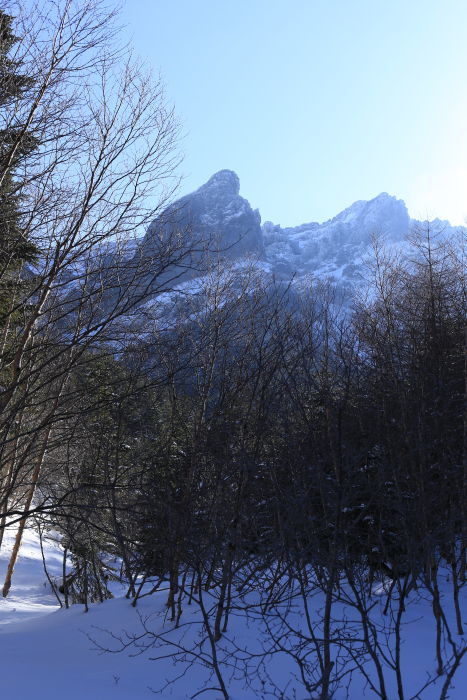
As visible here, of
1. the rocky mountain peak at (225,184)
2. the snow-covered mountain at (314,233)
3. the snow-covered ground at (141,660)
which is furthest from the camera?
the rocky mountain peak at (225,184)

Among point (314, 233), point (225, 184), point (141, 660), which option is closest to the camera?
point (141, 660)

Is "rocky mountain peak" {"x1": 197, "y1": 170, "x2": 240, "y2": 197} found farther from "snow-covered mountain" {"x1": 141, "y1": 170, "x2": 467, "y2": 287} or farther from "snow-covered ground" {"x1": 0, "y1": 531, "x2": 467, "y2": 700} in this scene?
"snow-covered ground" {"x1": 0, "y1": 531, "x2": 467, "y2": 700}

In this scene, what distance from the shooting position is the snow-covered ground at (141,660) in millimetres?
4594

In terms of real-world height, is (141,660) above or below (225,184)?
below

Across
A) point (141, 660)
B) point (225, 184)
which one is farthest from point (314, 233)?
point (141, 660)

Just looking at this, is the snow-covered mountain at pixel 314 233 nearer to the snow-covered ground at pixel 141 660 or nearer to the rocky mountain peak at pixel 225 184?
the rocky mountain peak at pixel 225 184

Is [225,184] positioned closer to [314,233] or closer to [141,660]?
[314,233]

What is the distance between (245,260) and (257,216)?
14170 centimetres

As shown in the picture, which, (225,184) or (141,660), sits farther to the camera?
(225,184)

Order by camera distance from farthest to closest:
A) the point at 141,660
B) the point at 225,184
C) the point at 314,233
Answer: the point at 314,233 < the point at 225,184 < the point at 141,660

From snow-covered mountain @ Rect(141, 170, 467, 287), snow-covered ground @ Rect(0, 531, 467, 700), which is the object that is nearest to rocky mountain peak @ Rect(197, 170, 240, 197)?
snow-covered mountain @ Rect(141, 170, 467, 287)

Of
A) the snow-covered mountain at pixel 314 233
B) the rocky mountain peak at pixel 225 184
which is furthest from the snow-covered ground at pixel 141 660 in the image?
the rocky mountain peak at pixel 225 184

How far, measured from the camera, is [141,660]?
549 centimetres

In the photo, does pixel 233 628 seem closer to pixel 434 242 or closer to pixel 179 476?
pixel 179 476
